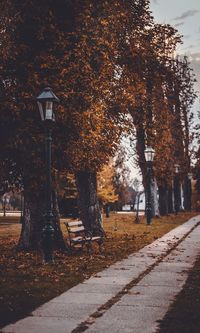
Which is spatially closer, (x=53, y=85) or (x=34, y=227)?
(x=53, y=85)

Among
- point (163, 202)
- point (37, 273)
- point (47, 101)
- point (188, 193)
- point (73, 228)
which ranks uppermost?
point (47, 101)

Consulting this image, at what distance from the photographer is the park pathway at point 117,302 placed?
653cm

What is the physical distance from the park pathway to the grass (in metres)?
0.11

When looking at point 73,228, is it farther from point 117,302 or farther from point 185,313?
point 185,313

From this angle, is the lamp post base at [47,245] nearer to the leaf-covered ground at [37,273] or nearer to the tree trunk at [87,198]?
the leaf-covered ground at [37,273]

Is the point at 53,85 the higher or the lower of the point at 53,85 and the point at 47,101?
the higher

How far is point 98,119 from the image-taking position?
52.0 feet

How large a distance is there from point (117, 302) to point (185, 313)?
111 cm

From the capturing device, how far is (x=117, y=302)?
8023 mm

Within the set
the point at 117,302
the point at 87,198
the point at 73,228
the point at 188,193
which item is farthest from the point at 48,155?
the point at 188,193

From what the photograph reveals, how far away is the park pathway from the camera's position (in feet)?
21.4

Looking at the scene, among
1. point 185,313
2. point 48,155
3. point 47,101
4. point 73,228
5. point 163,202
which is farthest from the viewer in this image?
point 163,202

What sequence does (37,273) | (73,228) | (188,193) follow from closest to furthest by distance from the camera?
(37,273) < (73,228) < (188,193)

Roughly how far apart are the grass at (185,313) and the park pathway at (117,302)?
0.11 m
